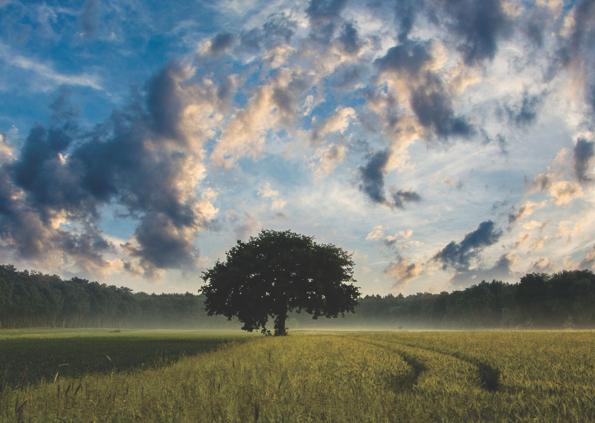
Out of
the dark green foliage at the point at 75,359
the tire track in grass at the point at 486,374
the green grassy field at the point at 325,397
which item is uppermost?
the green grassy field at the point at 325,397

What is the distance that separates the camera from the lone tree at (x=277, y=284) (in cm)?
5378

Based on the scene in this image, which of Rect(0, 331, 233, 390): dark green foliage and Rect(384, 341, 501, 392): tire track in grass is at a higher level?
Rect(384, 341, 501, 392): tire track in grass

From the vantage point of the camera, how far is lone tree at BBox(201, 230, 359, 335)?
53781mm

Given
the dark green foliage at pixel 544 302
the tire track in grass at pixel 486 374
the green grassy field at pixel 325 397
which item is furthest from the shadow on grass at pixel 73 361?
the dark green foliage at pixel 544 302

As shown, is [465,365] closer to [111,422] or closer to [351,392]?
[351,392]

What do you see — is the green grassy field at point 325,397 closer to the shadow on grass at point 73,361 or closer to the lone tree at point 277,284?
the shadow on grass at point 73,361

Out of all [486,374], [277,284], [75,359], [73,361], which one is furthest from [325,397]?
[277,284]

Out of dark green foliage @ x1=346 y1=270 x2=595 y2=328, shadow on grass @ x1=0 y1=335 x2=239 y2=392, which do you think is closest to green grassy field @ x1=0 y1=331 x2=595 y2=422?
shadow on grass @ x1=0 y1=335 x2=239 y2=392

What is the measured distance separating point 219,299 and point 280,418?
49.8 meters

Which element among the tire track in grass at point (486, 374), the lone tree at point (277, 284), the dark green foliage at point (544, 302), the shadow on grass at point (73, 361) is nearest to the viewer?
the tire track in grass at point (486, 374)

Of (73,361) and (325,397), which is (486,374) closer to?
(325,397)

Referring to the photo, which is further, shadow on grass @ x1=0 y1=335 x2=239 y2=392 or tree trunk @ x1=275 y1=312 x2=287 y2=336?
tree trunk @ x1=275 y1=312 x2=287 y2=336

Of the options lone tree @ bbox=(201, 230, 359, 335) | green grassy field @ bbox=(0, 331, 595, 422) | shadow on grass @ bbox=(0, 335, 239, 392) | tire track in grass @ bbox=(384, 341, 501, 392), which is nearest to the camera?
green grassy field @ bbox=(0, 331, 595, 422)

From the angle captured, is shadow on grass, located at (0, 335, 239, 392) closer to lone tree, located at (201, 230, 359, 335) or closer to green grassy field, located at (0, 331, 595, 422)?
green grassy field, located at (0, 331, 595, 422)
